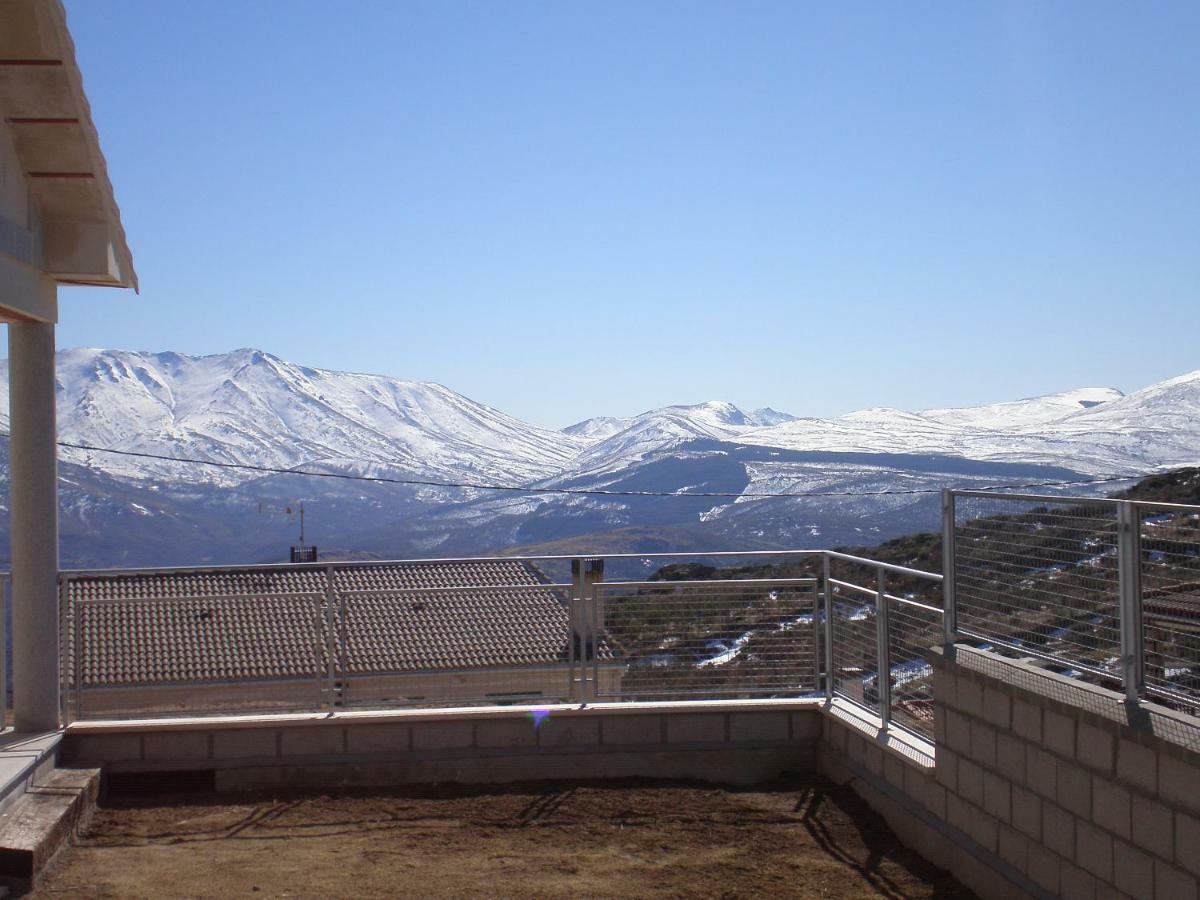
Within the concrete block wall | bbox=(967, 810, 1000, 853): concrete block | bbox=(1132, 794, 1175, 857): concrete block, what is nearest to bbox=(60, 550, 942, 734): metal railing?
the concrete block wall

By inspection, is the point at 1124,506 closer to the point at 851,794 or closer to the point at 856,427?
the point at 851,794

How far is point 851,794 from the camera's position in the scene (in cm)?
745

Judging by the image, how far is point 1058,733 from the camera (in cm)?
504

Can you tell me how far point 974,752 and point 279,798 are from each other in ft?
14.1

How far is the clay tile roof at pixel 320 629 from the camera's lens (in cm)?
838

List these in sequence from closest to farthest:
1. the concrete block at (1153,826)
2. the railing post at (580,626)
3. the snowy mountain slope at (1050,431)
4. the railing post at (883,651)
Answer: the concrete block at (1153,826), the railing post at (883,651), the railing post at (580,626), the snowy mountain slope at (1050,431)

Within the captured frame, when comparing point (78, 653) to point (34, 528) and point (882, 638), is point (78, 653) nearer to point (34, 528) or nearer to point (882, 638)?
point (34, 528)

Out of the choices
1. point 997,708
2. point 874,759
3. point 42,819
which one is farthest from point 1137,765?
point 42,819

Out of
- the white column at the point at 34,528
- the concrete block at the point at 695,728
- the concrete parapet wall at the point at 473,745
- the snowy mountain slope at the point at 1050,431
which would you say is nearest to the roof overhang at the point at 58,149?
the white column at the point at 34,528

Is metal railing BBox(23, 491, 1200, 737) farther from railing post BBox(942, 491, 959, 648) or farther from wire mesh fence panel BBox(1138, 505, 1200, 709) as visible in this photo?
wire mesh fence panel BBox(1138, 505, 1200, 709)

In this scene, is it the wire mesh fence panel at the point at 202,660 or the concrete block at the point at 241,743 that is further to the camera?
the wire mesh fence panel at the point at 202,660

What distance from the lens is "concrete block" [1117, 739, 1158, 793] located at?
438cm

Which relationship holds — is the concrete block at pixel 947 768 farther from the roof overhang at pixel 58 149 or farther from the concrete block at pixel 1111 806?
the roof overhang at pixel 58 149

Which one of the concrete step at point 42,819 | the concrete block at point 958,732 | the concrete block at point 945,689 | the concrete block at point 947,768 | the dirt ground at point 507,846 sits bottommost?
the dirt ground at point 507,846
